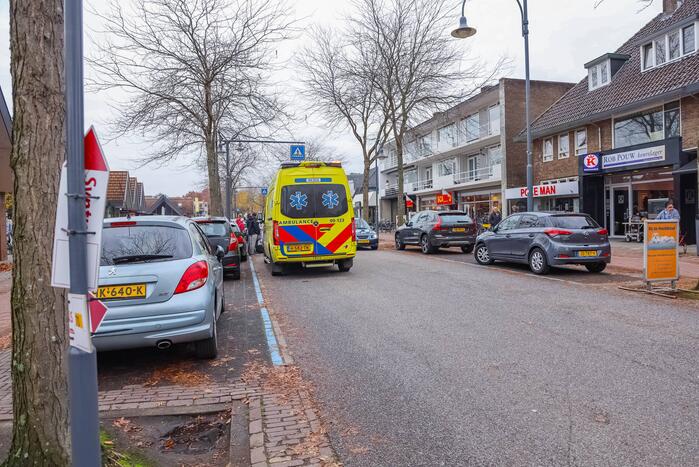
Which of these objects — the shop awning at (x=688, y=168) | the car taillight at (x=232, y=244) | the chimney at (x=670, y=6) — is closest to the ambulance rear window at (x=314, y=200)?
the car taillight at (x=232, y=244)

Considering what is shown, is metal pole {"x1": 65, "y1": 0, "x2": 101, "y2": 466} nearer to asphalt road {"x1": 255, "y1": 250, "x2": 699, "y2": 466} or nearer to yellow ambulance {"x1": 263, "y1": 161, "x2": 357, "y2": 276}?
asphalt road {"x1": 255, "y1": 250, "x2": 699, "y2": 466}

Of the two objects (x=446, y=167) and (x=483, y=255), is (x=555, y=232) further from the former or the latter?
(x=446, y=167)

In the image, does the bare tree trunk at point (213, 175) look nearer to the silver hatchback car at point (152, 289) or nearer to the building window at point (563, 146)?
the building window at point (563, 146)

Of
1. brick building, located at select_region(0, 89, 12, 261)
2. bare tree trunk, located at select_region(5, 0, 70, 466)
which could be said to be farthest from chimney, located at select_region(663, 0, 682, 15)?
bare tree trunk, located at select_region(5, 0, 70, 466)

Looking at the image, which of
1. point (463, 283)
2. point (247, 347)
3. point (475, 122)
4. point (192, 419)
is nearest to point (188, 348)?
point (247, 347)

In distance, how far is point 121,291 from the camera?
519 cm

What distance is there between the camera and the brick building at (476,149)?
32188 millimetres

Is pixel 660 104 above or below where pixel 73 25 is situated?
above

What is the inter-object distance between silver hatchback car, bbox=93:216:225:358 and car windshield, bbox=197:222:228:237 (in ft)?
24.8

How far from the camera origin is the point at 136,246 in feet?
18.3

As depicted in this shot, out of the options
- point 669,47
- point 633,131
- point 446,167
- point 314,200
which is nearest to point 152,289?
point 314,200

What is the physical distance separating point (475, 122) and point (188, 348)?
3442 cm

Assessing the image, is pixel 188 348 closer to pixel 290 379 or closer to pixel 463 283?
pixel 290 379

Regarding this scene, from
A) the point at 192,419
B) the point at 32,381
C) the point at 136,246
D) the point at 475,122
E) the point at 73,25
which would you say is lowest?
the point at 192,419
